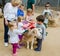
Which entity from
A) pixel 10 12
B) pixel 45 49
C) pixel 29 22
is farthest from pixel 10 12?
pixel 45 49

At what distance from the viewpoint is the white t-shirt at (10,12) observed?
21.6 feet

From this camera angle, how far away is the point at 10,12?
6.61 m

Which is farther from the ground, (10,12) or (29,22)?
(10,12)

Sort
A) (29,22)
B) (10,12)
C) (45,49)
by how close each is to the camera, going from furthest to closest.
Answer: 1. (29,22)
2. (45,49)
3. (10,12)

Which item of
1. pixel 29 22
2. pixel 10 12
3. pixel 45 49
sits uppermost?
pixel 10 12

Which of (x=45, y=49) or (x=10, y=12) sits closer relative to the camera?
(x=10, y=12)

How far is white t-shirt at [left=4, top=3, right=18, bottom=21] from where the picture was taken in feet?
21.6

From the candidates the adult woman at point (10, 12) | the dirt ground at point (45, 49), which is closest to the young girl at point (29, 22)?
the adult woman at point (10, 12)

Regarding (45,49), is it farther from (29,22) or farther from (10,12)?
(10,12)

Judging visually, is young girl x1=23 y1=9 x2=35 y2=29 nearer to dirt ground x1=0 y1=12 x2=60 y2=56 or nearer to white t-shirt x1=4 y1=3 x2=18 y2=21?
white t-shirt x1=4 y1=3 x2=18 y2=21

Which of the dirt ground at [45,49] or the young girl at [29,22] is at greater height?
the young girl at [29,22]

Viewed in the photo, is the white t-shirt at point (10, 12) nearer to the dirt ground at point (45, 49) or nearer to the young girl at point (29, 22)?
the young girl at point (29, 22)

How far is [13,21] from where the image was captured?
6.57 m

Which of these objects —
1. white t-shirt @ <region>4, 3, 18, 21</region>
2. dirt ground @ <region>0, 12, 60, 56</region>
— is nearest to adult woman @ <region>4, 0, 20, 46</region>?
white t-shirt @ <region>4, 3, 18, 21</region>
